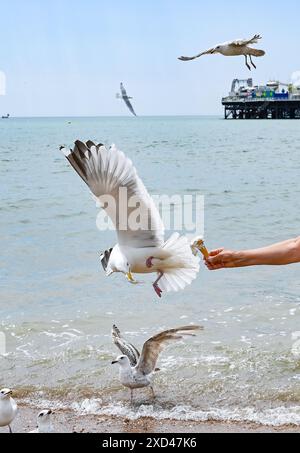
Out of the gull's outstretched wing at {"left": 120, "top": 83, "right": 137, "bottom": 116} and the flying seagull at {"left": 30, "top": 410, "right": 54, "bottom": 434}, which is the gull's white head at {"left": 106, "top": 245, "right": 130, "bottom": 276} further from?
the gull's outstretched wing at {"left": 120, "top": 83, "right": 137, "bottom": 116}

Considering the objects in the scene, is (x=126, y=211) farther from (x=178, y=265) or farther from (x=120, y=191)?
(x=178, y=265)

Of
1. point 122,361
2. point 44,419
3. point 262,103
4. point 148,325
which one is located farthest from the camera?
point 262,103

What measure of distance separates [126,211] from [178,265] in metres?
0.49

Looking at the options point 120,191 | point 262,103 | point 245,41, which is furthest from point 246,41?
point 262,103

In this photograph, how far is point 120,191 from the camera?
406 cm

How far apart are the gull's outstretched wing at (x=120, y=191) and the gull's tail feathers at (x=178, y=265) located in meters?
0.10

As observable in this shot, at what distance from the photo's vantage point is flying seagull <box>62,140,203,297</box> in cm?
402

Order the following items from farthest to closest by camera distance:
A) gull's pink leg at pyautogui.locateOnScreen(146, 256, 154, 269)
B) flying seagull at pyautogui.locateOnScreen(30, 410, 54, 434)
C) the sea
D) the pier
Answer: the pier → the sea → flying seagull at pyautogui.locateOnScreen(30, 410, 54, 434) → gull's pink leg at pyautogui.locateOnScreen(146, 256, 154, 269)

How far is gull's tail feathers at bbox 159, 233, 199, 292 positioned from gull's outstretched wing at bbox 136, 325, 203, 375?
31.2 inches

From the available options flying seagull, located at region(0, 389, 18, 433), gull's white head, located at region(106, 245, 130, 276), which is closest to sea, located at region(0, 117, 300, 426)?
flying seagull, located at region(0, 389, 18, 433)

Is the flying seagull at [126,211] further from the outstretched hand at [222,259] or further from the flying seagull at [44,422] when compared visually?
the flying seagull at [44,422]

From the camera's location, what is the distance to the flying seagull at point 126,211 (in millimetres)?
4020

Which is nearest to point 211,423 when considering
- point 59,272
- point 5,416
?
point 5,416
